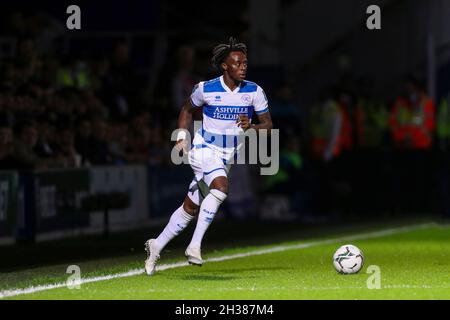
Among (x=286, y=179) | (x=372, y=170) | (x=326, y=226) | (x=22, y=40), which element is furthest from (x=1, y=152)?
(x=372, y=170)

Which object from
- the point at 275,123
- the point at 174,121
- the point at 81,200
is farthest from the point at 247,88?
the point at 275,123

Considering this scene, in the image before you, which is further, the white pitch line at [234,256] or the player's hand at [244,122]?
the player's hand at [244,122]

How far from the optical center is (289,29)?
26016 mm

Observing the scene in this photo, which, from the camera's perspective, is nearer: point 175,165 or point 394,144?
point 175,165

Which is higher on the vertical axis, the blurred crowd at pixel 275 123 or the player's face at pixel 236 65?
the player's face at pixel 236 65

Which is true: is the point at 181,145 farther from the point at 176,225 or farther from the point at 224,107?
the point at 176,225

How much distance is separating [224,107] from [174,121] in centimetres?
930

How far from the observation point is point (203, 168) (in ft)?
38.9

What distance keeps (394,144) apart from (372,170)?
0.61 meters

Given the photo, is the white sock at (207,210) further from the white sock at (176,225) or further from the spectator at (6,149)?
the spectator at (6,149)

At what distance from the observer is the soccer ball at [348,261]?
37.6ft

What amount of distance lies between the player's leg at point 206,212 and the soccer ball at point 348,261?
1.13 meters

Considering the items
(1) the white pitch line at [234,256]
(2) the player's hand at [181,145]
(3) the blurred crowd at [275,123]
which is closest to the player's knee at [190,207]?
(2) the player's hand at [181,145]

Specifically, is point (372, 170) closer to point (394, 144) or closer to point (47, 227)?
point (394, 144)
